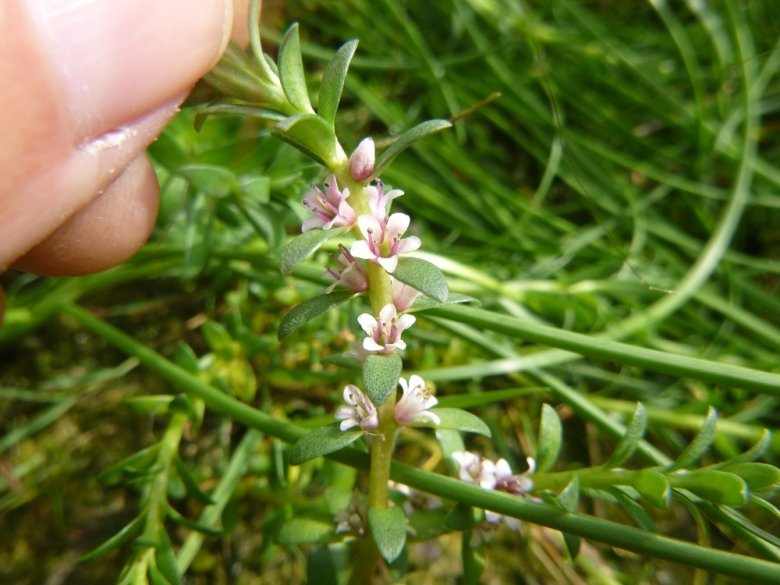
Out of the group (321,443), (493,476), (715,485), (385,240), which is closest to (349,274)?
(385,240)

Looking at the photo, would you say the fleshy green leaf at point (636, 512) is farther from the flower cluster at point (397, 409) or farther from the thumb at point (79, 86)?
the thumb at point (79, 86)

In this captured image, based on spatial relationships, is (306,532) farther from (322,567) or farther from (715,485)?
(715,485)

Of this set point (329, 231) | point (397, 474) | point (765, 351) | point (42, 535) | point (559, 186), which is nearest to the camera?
point (329, 231)

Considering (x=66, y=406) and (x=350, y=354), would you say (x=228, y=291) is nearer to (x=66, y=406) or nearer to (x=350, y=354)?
(x=66, y=406)

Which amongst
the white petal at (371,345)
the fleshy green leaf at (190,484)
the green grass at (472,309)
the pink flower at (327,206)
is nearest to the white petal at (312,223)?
the pink flower at (327,206)

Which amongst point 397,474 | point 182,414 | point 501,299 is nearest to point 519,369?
point 501,299
